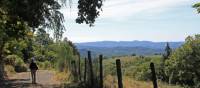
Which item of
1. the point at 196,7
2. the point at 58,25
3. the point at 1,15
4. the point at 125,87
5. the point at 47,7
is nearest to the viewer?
the point at 125,87

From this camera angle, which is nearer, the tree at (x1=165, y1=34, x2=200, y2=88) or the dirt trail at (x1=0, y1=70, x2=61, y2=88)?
the dirt trail at (x1=0, y1=70, x2=61, y2=88)

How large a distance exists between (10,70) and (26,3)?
3942 centimetres

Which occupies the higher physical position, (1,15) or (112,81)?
(1,15)

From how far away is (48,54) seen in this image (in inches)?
4090

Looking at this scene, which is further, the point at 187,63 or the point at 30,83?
the point at 187,63

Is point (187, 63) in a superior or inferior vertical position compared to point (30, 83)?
superior

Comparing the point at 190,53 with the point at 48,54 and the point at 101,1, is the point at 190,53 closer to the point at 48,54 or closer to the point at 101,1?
the point at 48,54

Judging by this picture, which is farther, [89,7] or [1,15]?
[1,15]

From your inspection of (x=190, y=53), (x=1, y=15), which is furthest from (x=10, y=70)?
(x=190, y=53)

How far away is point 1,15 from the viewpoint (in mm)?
36938

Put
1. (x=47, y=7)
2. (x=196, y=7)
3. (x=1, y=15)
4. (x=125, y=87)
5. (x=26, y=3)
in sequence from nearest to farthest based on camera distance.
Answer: (x=125, y=87)
(x=26, y=3)
(x=196, y=7)
(x=47, y=7)
(x=1, y=15)

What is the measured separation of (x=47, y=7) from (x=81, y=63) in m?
4.77

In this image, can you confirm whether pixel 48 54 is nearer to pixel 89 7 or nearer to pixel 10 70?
pixel 10 70

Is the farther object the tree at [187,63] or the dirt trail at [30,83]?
the tree at [187,63]
